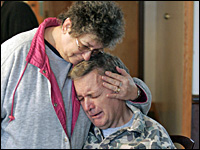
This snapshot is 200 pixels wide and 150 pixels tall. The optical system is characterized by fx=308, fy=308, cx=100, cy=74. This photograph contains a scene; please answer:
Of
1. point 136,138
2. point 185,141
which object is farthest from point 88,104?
point 185,141

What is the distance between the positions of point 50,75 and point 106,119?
0.39m

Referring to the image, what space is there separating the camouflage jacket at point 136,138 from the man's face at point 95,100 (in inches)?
3.3

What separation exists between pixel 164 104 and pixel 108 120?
2447mm

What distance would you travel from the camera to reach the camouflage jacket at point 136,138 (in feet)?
5.24

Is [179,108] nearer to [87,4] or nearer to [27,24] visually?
[27,24]

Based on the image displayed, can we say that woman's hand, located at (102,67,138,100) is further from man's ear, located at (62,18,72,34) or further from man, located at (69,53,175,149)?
man's ear, located at (62,18,72,34)

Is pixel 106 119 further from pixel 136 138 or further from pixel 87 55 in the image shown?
pixel 87 55

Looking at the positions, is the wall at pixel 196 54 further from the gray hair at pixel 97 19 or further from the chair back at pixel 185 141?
the gray hair at pixel 97 19

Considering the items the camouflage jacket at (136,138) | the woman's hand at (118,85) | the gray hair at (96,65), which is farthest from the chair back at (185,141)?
the gray hair at (96,65)

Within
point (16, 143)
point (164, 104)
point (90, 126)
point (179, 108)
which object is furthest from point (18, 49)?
point (164, 104)

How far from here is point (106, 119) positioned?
1655 millimetres

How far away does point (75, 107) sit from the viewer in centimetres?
160

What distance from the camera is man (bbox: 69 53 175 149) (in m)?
1.62

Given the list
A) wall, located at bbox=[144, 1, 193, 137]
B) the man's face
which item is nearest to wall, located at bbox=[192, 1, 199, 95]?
wall, located at bbox=[144, 1, 193, 137]
